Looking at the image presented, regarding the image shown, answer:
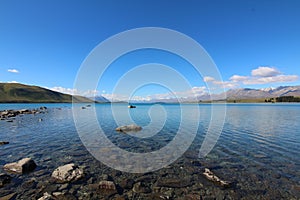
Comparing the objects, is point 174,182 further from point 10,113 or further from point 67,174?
point 10,113

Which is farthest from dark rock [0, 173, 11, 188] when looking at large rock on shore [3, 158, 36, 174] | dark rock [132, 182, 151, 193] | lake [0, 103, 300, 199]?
dark rock [132, 182, 151, 193]

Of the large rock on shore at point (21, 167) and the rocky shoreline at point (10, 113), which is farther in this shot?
the rocky shoreline at point (10, 113)

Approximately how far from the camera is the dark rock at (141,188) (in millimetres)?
9438

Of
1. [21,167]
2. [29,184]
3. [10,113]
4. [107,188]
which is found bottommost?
[107,188]

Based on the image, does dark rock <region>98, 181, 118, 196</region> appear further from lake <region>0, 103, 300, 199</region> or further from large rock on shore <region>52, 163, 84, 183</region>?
large rock on shore <region>52, 163, 84, 183</region>

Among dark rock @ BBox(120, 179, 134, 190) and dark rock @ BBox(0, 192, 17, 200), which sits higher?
dark rock @ BBox(0, 192, 17, 200)

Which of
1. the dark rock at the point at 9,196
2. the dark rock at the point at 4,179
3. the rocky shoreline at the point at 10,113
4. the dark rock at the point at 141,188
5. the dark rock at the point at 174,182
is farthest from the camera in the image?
the rocky shoreline at the point at 10,113

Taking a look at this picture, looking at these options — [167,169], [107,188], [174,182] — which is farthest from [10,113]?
[174,182]

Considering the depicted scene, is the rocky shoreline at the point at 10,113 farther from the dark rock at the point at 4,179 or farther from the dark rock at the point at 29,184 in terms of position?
the dark rock at the point at 29,184

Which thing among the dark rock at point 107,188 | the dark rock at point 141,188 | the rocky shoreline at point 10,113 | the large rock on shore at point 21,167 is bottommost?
the dark rock at point 141,188

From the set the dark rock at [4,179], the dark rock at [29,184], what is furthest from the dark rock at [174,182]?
the dark rock at [4,179]

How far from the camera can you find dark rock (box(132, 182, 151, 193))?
9.44 meters

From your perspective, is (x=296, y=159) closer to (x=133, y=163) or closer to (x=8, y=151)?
(x=133, y=163)

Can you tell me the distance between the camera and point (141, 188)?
384 inches
